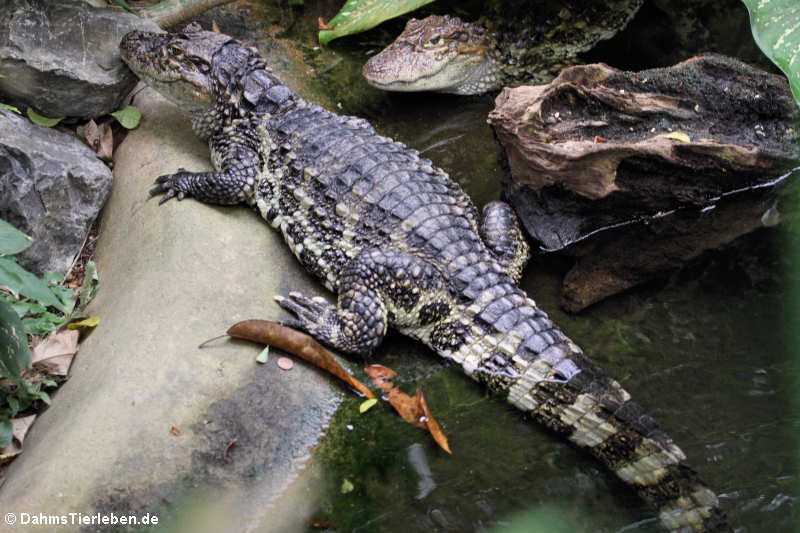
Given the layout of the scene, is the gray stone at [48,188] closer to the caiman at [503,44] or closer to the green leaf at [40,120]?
the green leaf at [40,120]

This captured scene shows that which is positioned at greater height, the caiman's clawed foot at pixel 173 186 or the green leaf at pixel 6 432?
the caiman's clawed foot at pixel 173 186

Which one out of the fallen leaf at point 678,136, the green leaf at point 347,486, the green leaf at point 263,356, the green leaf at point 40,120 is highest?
the fallen leaf at point 678,136

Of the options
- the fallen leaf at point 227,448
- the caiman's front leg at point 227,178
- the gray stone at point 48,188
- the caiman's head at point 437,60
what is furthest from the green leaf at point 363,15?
the fallen leaf at point 227,448

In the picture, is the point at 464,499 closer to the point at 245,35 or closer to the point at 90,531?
the point at 90,531

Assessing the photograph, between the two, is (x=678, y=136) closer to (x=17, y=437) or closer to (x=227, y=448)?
(x=227, y=448)

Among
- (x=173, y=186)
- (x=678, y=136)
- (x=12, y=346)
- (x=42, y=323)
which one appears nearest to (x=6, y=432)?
(x=12, y=346)
